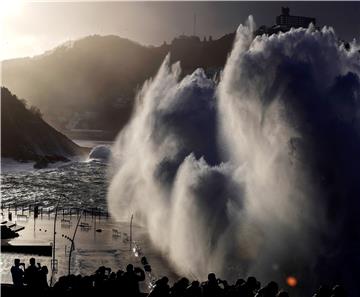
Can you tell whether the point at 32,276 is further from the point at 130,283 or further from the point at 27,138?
the point at 27,138

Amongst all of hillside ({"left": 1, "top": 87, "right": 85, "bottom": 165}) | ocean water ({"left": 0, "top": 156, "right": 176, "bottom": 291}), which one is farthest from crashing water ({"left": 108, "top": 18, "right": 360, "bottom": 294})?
hillside ({"left": 1, "top": 87, "right": 85, "bottom": 165})

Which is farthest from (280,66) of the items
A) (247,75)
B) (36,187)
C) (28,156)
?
(28,156)

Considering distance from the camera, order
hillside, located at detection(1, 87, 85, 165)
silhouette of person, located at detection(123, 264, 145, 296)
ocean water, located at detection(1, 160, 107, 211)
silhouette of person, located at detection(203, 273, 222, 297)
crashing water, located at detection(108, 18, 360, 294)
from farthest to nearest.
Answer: hillside, located at detection(1, 87, 85, 165) → ocean water, located at detection(1, 160, 107, 211) → crashing water, located at detection(108, 18, 360, 294) → silhouette of person, located at detection(123, 264, 145, 296) → silhouette of person, located at detection(203, 273, 222, 297)

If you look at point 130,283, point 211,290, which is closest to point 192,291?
point 211,290

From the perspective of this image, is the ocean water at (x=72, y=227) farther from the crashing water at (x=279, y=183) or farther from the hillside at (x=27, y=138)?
the hillside at (x=27, y=138)

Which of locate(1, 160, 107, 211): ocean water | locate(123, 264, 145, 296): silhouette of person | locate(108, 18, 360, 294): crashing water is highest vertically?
locate(1, 160, 107, 211): ocean water

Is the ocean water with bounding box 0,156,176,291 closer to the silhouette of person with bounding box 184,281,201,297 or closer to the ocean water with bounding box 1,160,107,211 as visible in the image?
the ocean water with bounding box 1,160,107,211
